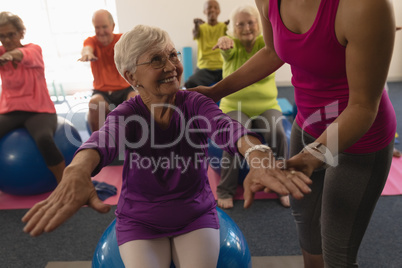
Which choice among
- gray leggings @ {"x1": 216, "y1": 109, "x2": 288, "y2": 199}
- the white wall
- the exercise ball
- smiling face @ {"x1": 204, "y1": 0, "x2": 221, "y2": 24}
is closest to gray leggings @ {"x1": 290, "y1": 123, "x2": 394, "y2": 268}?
gray leggings @ {"x1": 216, "y1": 109, "x2": 288, "y2": 199}

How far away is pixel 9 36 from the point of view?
99.7 inches

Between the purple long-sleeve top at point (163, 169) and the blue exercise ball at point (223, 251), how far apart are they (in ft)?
0.22

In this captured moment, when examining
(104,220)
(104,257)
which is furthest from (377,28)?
(104,220)

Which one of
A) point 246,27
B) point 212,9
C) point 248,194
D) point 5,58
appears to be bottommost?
point 248,194

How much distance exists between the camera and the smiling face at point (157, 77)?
127 centimetres

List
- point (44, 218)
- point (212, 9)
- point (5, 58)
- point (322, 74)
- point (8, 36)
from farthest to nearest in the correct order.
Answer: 1. point (212, 9)
2. point (8, 36)
3. point (5, 58)
4. point (322, 74)
5. point (44, 218)

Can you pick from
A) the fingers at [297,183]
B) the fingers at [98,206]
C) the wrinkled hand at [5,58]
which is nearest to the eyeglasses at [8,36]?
the wrinkled hand at [5,58]

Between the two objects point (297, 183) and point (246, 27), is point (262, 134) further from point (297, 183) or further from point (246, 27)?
point (297, 183)

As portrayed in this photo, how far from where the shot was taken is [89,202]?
0.76 m

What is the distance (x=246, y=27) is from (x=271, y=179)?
→ 2.09m

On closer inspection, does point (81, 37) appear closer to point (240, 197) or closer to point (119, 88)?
point (119, 88)

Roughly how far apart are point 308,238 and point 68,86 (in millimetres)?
5668

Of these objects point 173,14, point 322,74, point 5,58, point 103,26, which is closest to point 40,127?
point 5,58

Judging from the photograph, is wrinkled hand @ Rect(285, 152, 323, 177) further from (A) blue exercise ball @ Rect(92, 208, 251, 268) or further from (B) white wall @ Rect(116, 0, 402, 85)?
(B) white wall @ Rect(116, 0, 402, 85)
